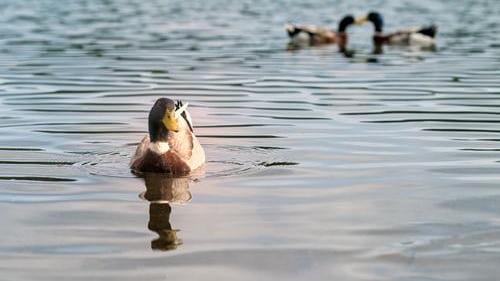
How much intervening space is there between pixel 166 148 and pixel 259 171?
109 centimetres

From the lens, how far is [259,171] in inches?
465

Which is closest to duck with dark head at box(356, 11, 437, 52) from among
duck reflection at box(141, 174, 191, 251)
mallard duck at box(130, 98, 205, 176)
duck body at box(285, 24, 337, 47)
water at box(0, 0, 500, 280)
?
duck body at box(285, 24, 337, 47)

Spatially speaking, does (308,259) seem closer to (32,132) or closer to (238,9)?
(32,132)

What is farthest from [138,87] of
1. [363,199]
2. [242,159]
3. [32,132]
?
[363,199]

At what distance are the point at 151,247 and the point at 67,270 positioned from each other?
2.95ft

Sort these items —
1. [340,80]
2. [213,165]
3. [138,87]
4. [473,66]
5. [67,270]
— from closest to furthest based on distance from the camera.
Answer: [67,270]
[213,165]
[138,87]
[340,80]
[473,66]

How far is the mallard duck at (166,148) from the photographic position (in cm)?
1164

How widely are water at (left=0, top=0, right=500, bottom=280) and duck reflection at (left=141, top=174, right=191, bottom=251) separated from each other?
3cm

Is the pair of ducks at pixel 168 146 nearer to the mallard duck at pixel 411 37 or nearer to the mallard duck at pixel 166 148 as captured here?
the mallard duck at pixel 166 148

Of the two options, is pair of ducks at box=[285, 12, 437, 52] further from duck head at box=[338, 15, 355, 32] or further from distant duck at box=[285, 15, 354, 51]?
duck head at box=[338, 15, 355, 32]

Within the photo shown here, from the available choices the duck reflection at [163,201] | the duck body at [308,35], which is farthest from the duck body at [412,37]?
the duck reflection at [163,201]

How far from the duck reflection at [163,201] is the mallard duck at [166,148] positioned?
16cm

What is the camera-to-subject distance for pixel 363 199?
33.6 ft

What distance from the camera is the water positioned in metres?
8.05
